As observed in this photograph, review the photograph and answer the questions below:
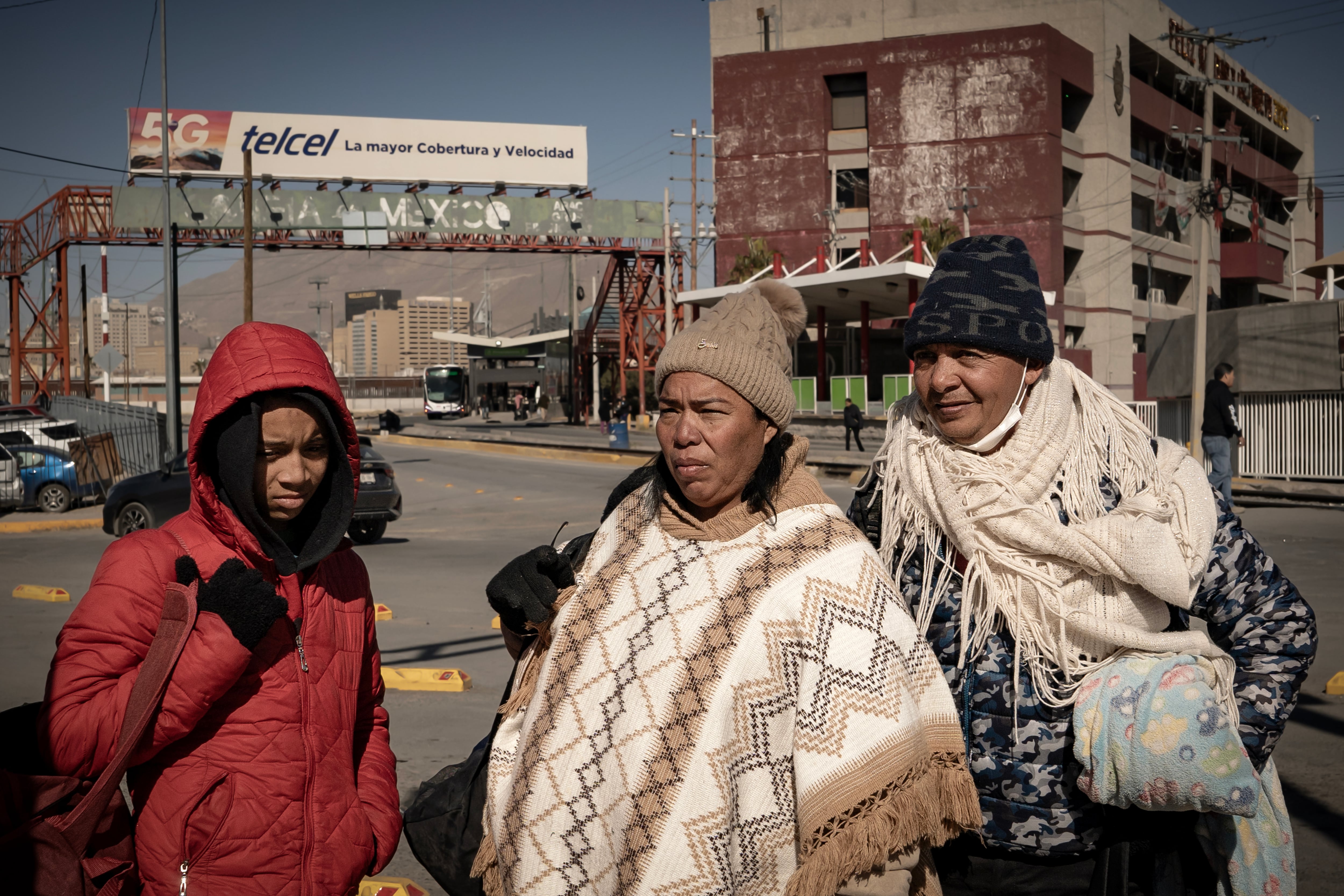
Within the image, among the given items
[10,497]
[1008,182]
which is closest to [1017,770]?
[10,497]

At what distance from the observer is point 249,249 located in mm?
21625

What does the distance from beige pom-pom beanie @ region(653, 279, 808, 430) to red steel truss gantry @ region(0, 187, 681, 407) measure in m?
32.9

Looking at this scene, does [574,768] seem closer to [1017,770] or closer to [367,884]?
[1017,770]

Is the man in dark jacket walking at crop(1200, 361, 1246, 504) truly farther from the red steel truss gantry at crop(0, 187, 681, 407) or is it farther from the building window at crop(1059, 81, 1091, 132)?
the building window at crop(1059, 81, 1091, 132)

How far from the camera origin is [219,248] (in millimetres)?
39656

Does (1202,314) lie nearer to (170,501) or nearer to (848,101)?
(170,501)

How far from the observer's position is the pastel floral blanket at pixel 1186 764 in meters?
2.16

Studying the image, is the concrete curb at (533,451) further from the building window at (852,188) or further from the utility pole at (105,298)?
the building window at (852,188)

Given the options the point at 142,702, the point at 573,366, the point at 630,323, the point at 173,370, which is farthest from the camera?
the point at 573,366

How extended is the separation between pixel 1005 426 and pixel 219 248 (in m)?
41.7

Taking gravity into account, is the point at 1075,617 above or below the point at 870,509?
below

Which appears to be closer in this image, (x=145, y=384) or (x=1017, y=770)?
(x=1017, y=770)

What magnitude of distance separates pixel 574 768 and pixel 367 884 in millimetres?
2346

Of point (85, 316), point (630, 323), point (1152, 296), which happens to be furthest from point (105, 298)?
point (1152, 296)
